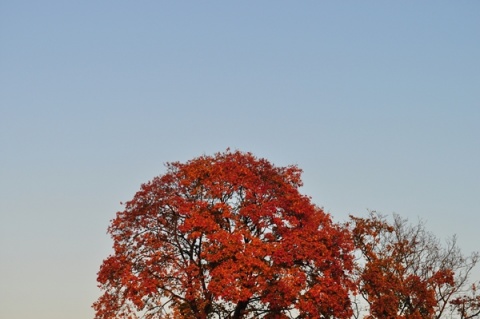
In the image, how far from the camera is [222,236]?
3791cm

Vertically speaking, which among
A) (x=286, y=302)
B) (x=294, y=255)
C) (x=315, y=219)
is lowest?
(x=286, y=302)

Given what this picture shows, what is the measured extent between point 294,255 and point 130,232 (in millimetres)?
11135

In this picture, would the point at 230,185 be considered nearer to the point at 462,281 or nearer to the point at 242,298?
the point at 242,298

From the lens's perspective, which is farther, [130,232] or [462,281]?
[462,281]

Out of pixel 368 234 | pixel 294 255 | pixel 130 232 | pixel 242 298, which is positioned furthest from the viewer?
pixel 368 234

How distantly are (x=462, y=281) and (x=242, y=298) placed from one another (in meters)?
21.3

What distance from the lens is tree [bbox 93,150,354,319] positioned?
37250 mm

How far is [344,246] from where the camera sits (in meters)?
40.9

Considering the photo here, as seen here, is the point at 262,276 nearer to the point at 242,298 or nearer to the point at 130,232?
the point at 242,298

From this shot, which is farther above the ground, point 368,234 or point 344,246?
point 368,234

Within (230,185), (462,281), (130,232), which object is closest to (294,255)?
(230,185)

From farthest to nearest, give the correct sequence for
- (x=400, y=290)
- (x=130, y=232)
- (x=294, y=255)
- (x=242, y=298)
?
(x=400, y=290) < (x=130, y=232) < (x=294, y=255) < (x=242, y=298)

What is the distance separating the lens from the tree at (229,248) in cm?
3725

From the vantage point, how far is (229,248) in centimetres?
3744
